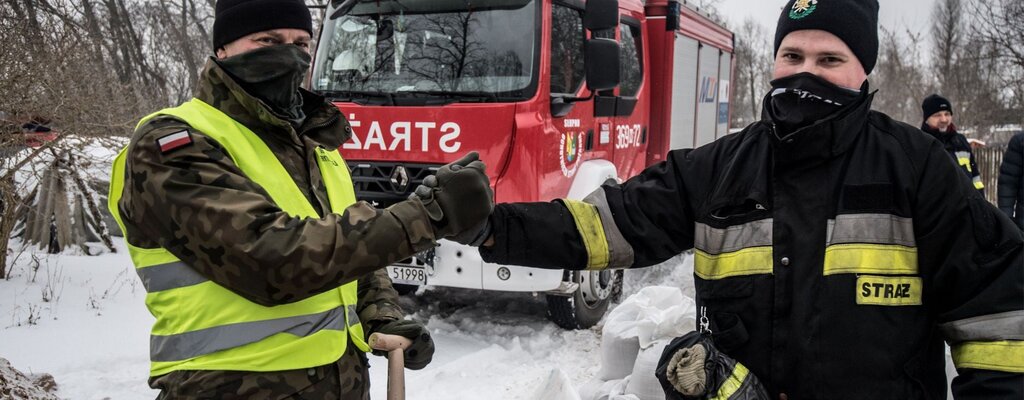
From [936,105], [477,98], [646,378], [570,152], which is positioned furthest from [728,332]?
[936,105]

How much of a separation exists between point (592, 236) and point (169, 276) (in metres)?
1.05

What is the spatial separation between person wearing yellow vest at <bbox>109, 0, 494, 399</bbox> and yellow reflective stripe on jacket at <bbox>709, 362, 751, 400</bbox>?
2.26 ft

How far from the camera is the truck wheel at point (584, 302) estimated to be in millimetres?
5449

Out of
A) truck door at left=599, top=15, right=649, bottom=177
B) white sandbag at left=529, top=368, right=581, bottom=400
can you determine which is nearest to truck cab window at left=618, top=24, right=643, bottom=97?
truck door at left=599, top=15, right=649, bottom=177

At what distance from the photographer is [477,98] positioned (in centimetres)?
474

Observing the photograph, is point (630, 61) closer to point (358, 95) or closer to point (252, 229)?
point (358, 95)

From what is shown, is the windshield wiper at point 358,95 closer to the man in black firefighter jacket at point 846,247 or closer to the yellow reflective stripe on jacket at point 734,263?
the man in black firefighter jacket at point 846,247

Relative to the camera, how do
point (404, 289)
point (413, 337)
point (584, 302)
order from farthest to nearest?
1. point (404, 289)
2. point (584, 302)
3. point (413, 337)

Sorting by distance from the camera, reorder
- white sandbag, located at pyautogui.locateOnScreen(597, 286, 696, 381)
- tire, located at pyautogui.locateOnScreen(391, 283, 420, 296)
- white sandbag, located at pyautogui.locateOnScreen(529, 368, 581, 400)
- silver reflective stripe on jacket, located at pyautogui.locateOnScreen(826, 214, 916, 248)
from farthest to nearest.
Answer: tire, located at pyautogui.locateOnScreen(391, 283, 420, 296) < white sandbag, located at pyautogui.locateOnScreen(597, 286, 696, 381) < white sandbag, located at pyautogui.locateOnScreen(529, 368, 581, 400) < silver reflective stripe on jacket, located at pyautogui.locateOnScreen(826, 214, 916, 248)

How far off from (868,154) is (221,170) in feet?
4.88

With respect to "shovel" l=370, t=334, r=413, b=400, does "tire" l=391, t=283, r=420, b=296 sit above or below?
below

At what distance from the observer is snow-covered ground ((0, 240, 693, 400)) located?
171 inches

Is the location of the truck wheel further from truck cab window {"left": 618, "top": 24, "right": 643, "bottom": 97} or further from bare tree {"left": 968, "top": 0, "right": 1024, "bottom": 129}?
bare tree {"left": 968, "top": 0, "right": 1024, "bottom": 129}

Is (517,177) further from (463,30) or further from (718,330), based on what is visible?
(718,330)
